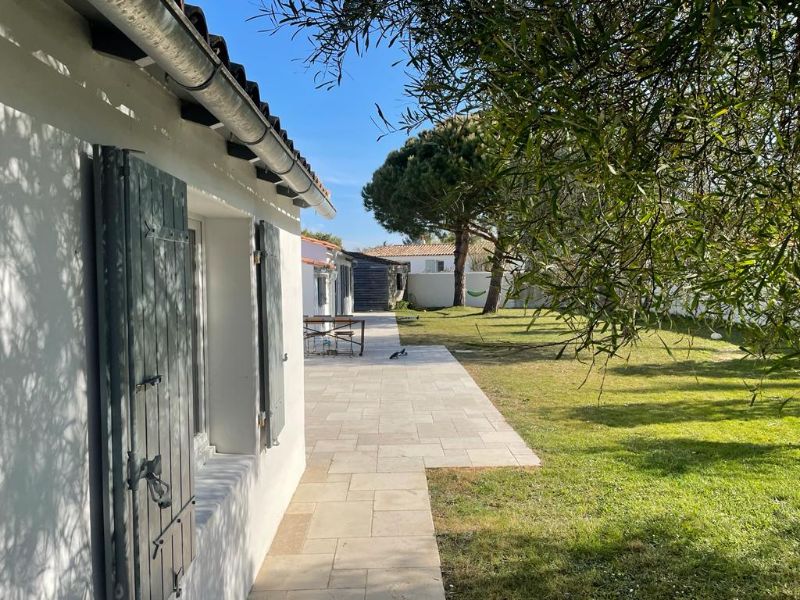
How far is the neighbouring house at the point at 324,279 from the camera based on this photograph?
2022 cm

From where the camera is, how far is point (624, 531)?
4.66 metres

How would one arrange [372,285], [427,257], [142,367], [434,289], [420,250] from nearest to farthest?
[142,367] → [372,285] → [434,289] → [427,257] → [420,250]

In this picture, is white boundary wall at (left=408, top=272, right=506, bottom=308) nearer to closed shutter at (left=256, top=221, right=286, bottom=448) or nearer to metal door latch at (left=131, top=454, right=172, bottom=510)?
closed shutter at (left=256, top=221, right=286, bottom=448)

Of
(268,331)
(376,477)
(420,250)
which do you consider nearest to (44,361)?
(268,331)

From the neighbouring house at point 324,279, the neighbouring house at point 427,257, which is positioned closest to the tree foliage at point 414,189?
the neighbouring house at point 324,279

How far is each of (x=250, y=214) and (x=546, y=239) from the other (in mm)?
2544

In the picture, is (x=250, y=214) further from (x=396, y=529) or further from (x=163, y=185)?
(x=396, y=529)

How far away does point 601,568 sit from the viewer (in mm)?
4102

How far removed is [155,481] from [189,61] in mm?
1518

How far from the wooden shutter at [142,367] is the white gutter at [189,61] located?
0.36 metres

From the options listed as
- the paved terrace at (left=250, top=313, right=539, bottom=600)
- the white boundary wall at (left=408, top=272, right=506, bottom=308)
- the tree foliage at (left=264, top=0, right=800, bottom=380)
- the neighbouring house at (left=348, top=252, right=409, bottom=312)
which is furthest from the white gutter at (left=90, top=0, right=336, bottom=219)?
the white boundary wall at (left=408, top=272, right=506, bottom=308)

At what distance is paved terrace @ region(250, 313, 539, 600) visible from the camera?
405 cm

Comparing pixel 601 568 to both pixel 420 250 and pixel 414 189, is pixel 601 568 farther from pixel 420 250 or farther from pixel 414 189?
pixel 420 250

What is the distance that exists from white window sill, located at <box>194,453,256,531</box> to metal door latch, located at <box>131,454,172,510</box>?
2.56ft
